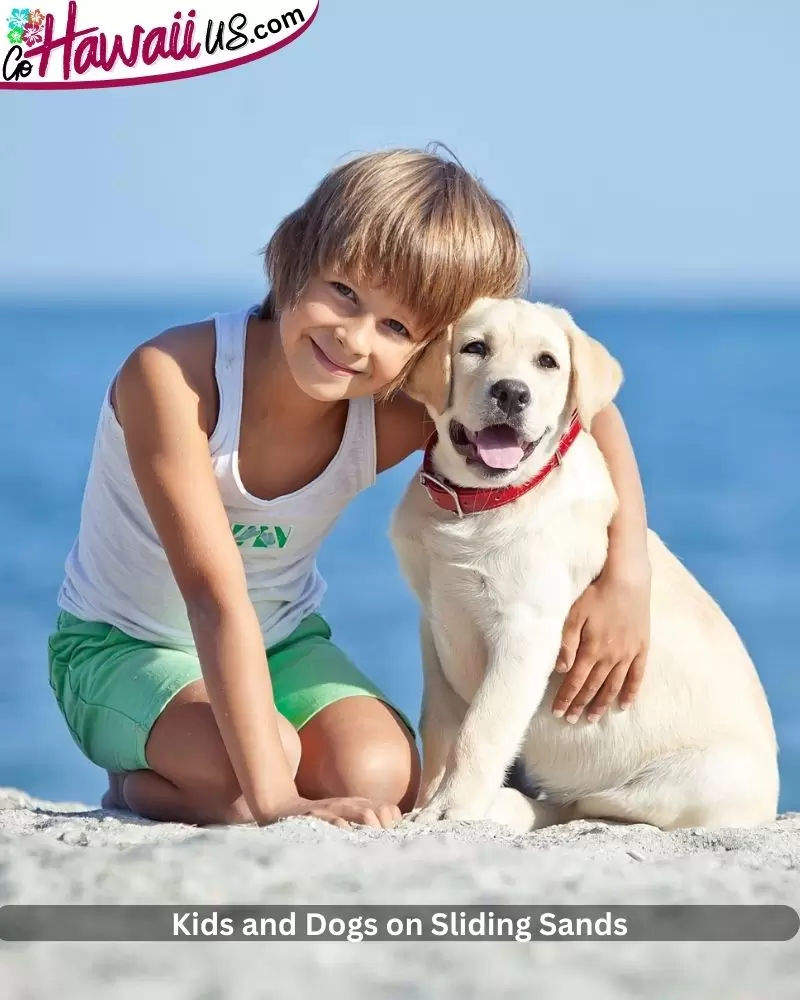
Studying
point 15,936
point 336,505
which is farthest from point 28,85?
point 15,936

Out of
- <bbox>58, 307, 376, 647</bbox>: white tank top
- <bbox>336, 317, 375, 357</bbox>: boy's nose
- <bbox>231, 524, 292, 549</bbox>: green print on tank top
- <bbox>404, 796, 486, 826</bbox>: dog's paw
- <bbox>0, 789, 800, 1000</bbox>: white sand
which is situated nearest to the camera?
<bbox>0, 789, 800, 1000</bbox>: white sand

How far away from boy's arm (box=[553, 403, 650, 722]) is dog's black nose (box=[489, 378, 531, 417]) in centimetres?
39

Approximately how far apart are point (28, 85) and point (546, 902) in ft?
11.1

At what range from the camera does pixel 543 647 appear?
2.88 m

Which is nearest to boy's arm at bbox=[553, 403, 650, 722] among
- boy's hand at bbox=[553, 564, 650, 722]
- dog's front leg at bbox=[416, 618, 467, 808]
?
boy's hand at bbox=[553, 564, 650, 722]

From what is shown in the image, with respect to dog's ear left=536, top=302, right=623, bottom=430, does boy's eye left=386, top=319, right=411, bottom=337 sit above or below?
above

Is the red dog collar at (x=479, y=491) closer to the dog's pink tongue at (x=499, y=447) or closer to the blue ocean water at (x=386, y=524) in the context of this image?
the dog's pink tongue at (x=499, y=447)

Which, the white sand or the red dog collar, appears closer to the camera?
the white sand

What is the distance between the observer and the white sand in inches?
63.9

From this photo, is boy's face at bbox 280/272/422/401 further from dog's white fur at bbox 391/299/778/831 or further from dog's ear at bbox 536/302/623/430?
dog's ear at bbox 536/302/623/430

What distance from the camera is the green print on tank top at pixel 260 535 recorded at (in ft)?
10.5

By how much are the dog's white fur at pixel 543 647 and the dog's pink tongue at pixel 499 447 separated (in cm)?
4

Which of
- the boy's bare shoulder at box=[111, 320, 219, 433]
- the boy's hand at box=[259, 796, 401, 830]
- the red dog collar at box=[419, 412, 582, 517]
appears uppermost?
the boy's bare shoulder at box=[111, 320, 219, 433]
